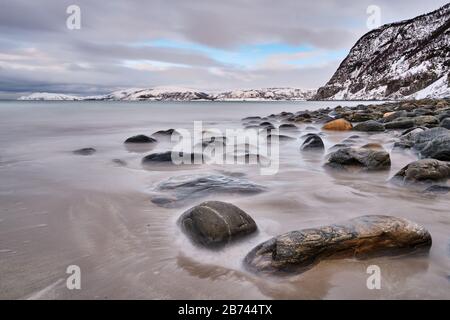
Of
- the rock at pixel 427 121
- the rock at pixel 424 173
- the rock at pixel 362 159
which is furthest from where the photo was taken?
the rock at pixel 427 121

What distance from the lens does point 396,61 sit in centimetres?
10525

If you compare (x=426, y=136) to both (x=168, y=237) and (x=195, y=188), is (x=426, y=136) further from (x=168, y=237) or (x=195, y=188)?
(x=168, y=237)

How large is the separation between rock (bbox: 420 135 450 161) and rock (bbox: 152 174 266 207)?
331 centimetres

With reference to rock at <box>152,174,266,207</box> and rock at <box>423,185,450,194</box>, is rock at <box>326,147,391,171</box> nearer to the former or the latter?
rock at <box>423,185,450,194</box>

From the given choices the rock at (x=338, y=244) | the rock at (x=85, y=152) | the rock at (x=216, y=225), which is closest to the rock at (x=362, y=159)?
the rock at (x=338, y=244)

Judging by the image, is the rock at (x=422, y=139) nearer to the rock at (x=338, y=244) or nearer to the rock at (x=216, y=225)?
the rock at (x=338, y=244)

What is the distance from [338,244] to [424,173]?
8.65ft

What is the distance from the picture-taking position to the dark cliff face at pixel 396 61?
87.1 meters

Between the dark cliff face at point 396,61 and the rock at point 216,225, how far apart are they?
8466 centimetres

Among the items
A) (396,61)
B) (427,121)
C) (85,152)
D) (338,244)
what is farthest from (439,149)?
(396,61)
